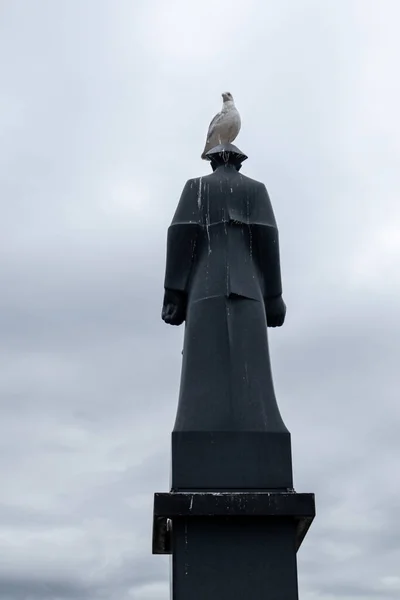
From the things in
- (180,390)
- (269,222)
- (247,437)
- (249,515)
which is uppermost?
(269,222)

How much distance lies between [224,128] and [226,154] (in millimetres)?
508

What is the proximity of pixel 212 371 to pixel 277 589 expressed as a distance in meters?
2.35

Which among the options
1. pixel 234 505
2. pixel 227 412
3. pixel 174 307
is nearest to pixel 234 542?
pixel 234 505

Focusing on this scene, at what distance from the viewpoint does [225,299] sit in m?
10.6

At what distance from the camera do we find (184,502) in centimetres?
937

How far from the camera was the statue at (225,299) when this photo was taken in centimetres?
1008

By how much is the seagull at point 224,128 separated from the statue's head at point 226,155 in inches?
9.8

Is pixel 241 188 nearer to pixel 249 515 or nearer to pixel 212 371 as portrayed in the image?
pixel 212 371

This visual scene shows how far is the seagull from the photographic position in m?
12.1

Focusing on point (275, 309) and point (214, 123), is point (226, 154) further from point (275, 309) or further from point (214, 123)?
point (275, 309)

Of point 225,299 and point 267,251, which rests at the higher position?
point 267,251

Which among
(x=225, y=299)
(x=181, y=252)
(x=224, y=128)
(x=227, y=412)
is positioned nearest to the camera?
(x=227, y=412)

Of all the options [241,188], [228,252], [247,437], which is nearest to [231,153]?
[241,188]

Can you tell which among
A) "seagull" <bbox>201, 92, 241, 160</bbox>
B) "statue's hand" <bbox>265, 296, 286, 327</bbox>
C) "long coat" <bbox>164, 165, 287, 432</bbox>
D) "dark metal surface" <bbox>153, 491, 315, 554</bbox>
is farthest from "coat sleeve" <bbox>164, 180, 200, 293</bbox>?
"dark metal surface" <bbox>153, 491, 315, 554</bbox>
